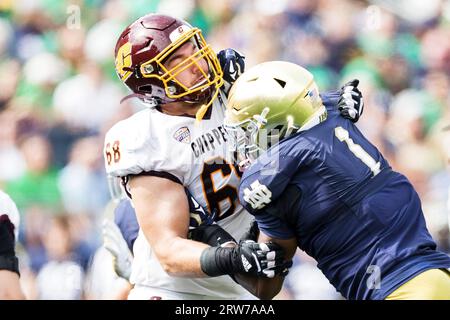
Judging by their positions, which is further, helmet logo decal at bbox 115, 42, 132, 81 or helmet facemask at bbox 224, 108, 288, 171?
helmet logo decal at bbox 115, 42, 132, 81

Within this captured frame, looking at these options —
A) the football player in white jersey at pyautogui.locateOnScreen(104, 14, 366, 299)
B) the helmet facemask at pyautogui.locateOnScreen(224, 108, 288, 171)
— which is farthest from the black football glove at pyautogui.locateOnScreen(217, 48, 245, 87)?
the helmet facemask at pyautogui.locateOnScreen(224, 108, 288, 171)

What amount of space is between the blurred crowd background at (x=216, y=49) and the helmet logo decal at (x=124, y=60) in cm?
171

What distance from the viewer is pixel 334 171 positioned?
242 cm

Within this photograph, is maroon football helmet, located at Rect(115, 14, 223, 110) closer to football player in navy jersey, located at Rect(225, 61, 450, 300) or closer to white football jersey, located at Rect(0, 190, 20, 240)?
football player in navy jersey, located at Rect(225, 61, 450, 300)

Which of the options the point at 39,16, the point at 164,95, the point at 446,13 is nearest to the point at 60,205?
the point at 39,16

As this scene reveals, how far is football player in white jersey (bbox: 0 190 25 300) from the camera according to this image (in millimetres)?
2949

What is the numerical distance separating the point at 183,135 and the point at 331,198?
0.68 metres

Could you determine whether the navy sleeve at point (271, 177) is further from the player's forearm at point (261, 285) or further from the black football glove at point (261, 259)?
the player's forearm at point (261, 285)

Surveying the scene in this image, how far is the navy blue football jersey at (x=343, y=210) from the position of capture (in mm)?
2395

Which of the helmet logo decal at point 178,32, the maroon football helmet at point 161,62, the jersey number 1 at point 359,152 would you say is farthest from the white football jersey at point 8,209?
the jersey number 1 at point 359,152

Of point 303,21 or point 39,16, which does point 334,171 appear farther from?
point 39,16

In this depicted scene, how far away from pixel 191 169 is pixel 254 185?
0.49 meters

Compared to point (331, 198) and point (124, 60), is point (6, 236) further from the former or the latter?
point (331, 198)

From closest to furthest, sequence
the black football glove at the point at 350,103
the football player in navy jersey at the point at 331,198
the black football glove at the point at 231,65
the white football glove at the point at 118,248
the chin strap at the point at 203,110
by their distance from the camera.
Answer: the football player in navy jersey at the point at 331,198 < the black football glove at the point at 350,103 < the chin strap at the point at 203,110 < the black football glove at the point at 231,65 < the white football glove at the point at 118,248
